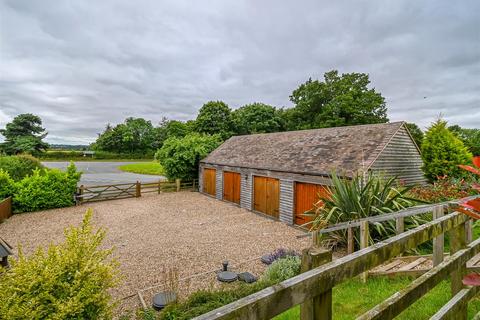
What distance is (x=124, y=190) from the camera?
17297 mm

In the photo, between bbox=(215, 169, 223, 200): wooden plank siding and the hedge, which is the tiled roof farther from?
the hedge

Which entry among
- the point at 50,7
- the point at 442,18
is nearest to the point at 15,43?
the point at 50,7

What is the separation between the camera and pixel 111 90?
35.0 metres

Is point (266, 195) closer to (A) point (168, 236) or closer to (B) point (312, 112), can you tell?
(A) point (168, 236)

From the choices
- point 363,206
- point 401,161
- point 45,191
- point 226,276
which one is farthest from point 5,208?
point 401,161

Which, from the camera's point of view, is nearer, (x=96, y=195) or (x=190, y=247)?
(x=190, y=247)

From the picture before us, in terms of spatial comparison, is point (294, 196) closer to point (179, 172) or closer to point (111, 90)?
point (179, 172)

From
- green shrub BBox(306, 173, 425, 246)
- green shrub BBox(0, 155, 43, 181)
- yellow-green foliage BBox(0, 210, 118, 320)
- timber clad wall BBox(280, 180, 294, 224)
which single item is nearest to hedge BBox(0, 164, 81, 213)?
green shrub BBox(0, 155, 43, 181)

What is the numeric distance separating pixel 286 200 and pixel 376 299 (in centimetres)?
742

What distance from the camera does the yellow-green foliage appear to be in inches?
107

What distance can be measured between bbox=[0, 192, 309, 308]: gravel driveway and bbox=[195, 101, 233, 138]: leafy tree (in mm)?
16105

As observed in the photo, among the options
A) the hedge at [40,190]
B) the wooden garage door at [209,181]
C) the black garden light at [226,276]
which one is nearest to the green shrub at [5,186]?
the hedge at [40,190]

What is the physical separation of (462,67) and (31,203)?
1287 inches

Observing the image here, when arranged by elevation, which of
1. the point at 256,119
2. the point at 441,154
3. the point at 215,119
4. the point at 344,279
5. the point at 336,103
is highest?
the point at 336,103
